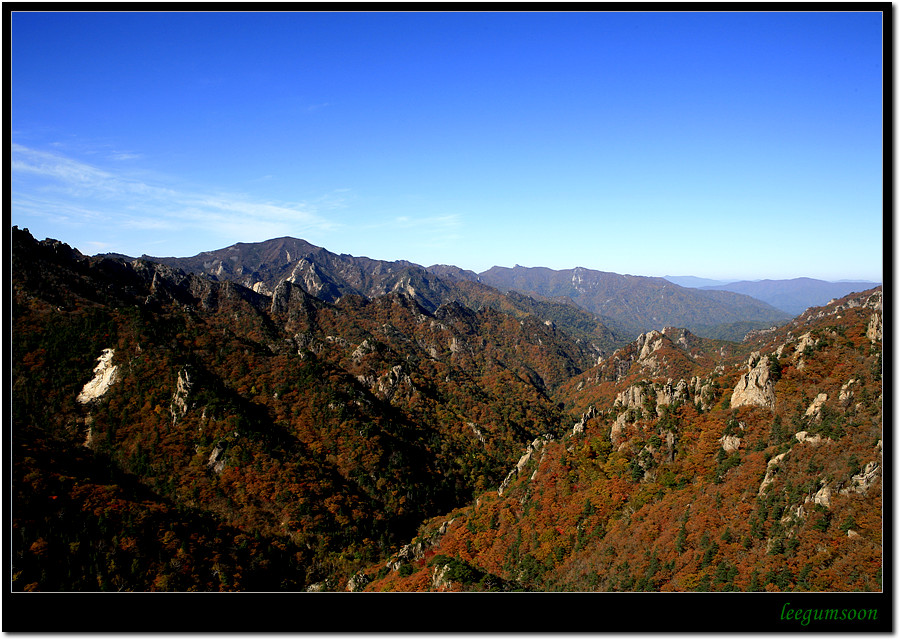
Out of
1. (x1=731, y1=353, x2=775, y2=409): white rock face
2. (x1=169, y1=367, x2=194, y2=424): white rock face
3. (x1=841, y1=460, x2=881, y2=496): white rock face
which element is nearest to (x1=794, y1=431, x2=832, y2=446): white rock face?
(x1=841, y1=460, x2=881, y2=496): white rock face

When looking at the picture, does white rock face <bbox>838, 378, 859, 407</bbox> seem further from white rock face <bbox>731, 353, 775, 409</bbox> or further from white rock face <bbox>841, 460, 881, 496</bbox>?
white rock face <bbox>841, 460, 881, 496</bbox>

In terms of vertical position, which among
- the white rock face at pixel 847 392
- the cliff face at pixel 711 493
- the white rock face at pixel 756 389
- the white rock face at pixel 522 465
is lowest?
the white rock face at pixel 522 465

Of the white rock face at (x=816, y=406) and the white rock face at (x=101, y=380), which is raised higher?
the white rock face at (x=816, y=406)

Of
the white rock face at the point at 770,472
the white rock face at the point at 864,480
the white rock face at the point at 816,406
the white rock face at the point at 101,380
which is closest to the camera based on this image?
the white rock face at the point at 864,480

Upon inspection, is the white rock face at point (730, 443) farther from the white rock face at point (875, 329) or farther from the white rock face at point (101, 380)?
the white rock face at point (101, 380)

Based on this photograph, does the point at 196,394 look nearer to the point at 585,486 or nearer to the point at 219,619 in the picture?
the point at 585,486

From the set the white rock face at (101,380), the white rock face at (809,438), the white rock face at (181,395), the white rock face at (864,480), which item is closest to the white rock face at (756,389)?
the white rock face at (809,438)

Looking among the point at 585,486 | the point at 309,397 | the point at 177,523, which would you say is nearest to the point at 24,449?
the point at 177,523
